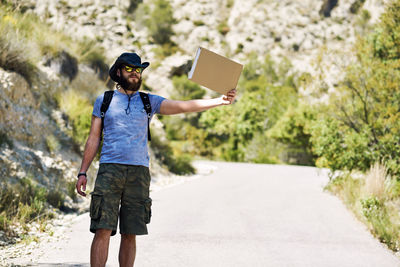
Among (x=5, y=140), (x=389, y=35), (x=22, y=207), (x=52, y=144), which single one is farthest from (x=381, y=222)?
(x=389, y=35)

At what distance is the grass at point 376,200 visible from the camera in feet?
21.3

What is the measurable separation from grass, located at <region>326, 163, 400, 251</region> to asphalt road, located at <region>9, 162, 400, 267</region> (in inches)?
7.6

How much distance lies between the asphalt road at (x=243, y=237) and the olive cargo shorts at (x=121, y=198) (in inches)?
55.4

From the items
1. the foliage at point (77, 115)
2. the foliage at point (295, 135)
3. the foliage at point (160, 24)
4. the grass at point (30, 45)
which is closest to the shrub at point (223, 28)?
the foliage at point (160, 24)

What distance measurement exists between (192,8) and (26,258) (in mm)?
86404

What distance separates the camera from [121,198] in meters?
3.69

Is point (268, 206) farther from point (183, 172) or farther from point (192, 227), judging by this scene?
point (183, 172)

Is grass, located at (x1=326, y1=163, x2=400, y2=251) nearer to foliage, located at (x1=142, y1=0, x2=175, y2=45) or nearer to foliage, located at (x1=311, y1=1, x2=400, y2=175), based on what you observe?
foliage, located at (x1=311, y1=1, x2=400, y2=175)

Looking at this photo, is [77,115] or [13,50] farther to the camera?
[77,115]

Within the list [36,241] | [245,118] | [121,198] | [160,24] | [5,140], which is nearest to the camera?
[121,198]

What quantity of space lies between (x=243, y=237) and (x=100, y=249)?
10.7ft

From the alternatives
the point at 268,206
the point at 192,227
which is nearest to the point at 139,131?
the point at 192,227

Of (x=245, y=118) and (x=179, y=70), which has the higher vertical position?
(x=179, y=70)

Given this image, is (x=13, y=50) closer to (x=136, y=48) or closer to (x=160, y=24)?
(x=136, y=48)
